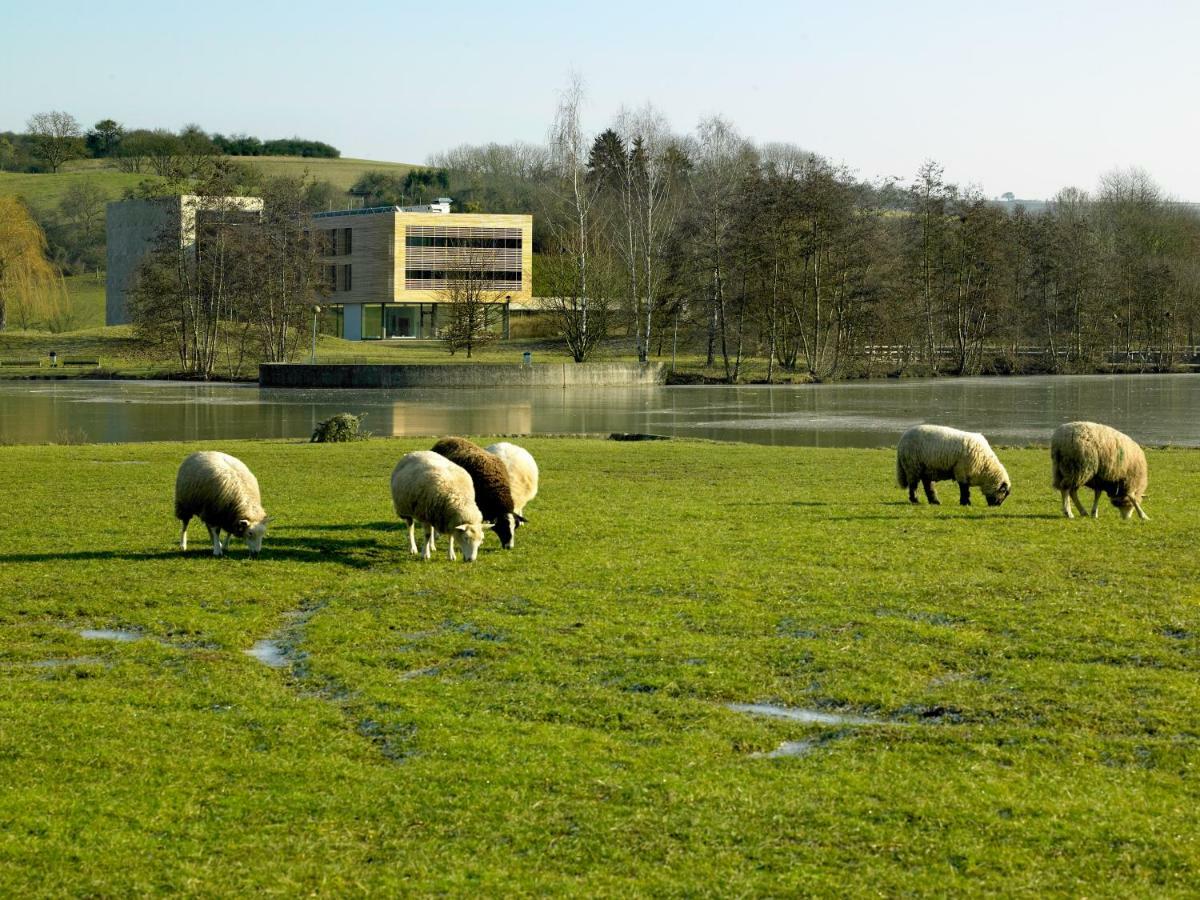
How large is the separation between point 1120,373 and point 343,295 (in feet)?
211

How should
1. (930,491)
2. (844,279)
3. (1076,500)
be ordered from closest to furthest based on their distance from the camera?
1. (1076,500)
2. (930,491)
3. (844,279)

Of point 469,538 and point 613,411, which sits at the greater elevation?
point 469,538

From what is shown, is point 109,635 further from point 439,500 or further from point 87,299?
point 87,299

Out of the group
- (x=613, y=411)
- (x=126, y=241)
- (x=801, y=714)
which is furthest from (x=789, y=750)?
(x=126, y=241)

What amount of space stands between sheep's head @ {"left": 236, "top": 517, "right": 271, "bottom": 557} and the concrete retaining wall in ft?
179

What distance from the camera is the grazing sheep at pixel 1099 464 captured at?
732 inches

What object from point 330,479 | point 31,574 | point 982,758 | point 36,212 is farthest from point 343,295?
point 982,758

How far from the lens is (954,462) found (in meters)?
20.3

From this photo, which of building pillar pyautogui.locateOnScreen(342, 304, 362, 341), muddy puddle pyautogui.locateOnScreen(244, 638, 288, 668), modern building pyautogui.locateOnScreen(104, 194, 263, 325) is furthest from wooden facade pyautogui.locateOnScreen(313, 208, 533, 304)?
muddy puddle pyautogui.locateOnScreen(244, 638, 288, 668)

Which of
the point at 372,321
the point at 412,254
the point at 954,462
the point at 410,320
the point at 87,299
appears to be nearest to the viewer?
the point at 954,462

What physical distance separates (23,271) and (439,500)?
9126 centimetres

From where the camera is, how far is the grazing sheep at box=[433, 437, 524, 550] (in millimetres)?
16062

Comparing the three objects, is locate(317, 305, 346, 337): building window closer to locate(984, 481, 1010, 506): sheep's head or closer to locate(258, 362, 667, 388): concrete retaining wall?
locate(258, 362, 667, 388): concrete retaining wall

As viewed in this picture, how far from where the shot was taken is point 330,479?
24156mm
